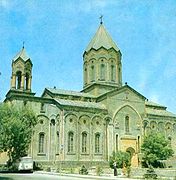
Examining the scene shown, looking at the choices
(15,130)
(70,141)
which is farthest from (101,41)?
(15,130)

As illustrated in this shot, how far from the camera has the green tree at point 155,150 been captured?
44500 mm

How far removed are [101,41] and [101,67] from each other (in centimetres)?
486

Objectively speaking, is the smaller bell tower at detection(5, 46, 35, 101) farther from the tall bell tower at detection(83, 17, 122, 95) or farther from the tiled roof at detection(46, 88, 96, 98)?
the tall bell tower at detection(83, 17, 122, 95)

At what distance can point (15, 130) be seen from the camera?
36000 mm

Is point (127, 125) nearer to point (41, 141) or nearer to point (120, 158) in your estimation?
point (120, 158)

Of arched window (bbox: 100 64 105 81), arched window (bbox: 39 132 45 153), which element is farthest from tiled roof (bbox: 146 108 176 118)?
arched window (bbox: 39 132 45 153)

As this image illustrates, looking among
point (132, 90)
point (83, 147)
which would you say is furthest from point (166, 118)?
point (83, 147)

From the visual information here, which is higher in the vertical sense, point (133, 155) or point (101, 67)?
point (101, 67)

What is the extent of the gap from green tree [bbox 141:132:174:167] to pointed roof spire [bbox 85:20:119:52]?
1637 cm

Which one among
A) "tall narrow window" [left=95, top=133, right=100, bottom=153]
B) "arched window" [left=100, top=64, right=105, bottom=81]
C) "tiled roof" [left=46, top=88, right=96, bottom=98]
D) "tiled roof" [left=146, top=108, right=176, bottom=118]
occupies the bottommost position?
"tall narrow window" [left=95, top=133, right=100, bottom=153]

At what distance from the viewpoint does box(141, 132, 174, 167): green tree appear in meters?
44.5

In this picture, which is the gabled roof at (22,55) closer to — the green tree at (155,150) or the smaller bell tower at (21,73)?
the smaller bell tower at (21,73)

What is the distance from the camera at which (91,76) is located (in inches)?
2048

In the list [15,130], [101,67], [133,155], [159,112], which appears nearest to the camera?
[15,130]
